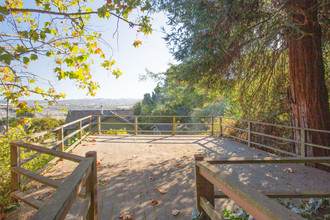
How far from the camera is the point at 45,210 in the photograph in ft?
3.06

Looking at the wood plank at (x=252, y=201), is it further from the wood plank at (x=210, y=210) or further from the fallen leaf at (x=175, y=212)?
the fallen leaf at (x=175, y=212)

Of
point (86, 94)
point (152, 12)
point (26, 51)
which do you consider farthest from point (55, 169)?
point (152, 12)

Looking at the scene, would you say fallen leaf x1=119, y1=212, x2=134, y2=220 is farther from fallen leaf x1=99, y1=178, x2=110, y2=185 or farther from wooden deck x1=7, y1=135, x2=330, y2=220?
fallen leaf x1=99, y1=178, x2=110, y2=185

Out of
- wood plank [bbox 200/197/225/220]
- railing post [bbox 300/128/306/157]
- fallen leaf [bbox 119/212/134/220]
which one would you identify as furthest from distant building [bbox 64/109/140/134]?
wood plank [bbox 200/197/225/220]

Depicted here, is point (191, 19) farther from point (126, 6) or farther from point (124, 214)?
point (124, 214)

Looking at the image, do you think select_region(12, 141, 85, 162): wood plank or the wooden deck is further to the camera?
the wooden deck

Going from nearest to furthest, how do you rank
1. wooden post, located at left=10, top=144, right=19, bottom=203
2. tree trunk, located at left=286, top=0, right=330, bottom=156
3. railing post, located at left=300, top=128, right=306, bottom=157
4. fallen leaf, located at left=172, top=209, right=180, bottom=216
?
1. fallen leaf, located at left=172, top=209, right=180, bottom=216
2. wooden post, located at left=10, top=144, right=19, bottom=203
3. tree trunk, located at left=286, top=0, right=330, bottom=156
4. railing post, located at left=300, top=128, right=306, bottom=157

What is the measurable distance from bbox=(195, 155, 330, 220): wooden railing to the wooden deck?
122cm

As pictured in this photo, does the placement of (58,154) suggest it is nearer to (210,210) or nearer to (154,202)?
(210,210)

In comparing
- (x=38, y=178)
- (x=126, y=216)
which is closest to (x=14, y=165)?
(x=38, y=178)

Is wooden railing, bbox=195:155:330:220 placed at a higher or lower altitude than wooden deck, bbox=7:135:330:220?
higher

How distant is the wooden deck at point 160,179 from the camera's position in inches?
120

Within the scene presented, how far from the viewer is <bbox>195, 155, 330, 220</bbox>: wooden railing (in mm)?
895

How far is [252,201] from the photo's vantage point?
99 centimetres
